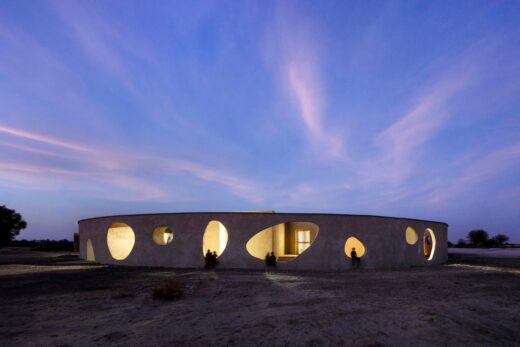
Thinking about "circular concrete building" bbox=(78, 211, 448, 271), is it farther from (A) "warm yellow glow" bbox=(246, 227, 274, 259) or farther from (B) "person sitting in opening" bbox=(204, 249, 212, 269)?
(B) "person sitting in opening" bbox=(204, 249, 212, 269)

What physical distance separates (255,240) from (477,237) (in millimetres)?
60014

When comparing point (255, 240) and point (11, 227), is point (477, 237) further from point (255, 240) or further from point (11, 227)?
point (11, 227)

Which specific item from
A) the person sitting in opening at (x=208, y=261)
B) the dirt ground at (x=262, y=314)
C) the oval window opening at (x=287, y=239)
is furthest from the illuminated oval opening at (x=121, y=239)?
the dirt ground at (x=262, y=314)

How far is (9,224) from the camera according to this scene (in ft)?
149

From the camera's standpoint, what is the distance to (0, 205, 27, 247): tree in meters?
44.8

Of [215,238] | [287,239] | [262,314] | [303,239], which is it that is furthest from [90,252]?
[262,314]

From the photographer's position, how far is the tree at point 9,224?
1762 inches

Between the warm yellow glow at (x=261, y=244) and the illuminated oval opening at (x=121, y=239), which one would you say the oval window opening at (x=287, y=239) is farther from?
the illuminated oval opening at (x=121, y=239)

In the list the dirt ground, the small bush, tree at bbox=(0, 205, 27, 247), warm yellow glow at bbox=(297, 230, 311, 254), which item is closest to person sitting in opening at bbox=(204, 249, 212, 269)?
the dirt ground

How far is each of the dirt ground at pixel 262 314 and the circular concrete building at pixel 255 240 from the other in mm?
4578

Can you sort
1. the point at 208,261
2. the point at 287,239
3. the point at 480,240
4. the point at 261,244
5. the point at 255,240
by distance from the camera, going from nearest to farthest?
the point at 208,261, the point at 255,240, the point at 261,244, the point at 287,239, the point at 480,240

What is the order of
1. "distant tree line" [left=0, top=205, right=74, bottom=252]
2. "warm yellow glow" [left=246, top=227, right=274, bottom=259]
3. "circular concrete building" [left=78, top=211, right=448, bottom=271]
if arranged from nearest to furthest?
1. "circular concrete building" [left=78, top=211, right=448, bottom=271]
2. "warm yellow glow" [left=246, top=227, right=274, bottom=259]
3. "distant tree line" [left=0, top=205, right=74, bottom=252]

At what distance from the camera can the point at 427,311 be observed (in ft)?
26.5

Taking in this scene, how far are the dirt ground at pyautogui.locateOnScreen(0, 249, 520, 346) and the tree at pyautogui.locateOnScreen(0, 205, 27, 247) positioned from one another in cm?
3891
